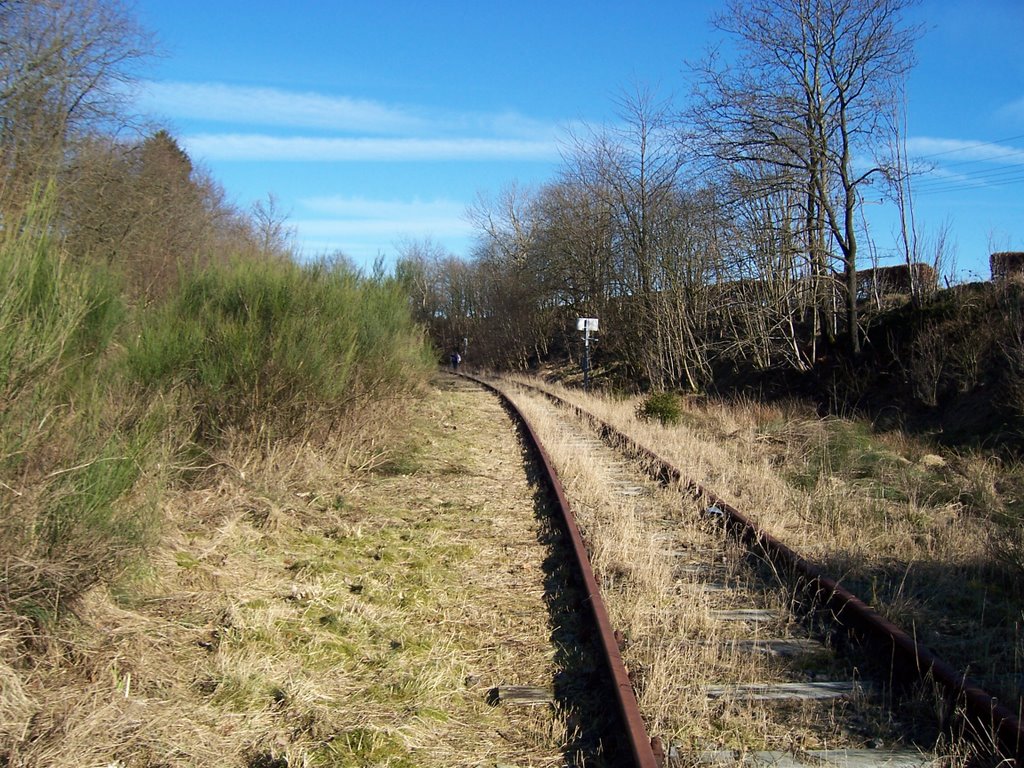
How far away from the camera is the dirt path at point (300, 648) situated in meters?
3.66

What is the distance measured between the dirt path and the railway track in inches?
19.8

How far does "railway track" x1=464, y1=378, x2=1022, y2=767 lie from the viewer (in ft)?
12.2

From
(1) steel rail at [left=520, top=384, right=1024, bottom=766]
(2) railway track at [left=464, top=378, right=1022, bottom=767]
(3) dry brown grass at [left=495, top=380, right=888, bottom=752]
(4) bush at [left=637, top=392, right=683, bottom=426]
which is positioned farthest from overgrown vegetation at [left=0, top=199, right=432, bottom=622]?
(4) bush at [left=637, top=392, right=683, bottom=426]

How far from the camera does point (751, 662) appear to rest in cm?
461

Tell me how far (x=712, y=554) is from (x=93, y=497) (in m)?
4.84

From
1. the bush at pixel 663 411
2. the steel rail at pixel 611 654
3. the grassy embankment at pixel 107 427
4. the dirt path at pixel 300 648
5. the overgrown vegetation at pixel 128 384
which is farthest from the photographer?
the bush at pixel 663 411

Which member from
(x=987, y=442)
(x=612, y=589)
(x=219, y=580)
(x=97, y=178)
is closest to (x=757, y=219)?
(x=987, y=442)

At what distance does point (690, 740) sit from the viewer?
3795 millimetres

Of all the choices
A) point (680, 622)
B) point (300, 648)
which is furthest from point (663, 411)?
point (300, 648)

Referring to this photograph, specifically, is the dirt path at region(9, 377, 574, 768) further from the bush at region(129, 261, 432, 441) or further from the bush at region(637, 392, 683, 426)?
Answer: the bush at region(637, 392, 683, 426)

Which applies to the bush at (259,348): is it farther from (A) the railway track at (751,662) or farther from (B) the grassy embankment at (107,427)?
(A) the railway track at (751,662)

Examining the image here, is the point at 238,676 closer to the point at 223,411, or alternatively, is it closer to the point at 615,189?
the point at 223,411

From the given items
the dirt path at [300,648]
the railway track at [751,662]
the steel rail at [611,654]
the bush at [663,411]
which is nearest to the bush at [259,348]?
the dirt path at [300,648]

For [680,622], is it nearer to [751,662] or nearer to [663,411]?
[751,662]
